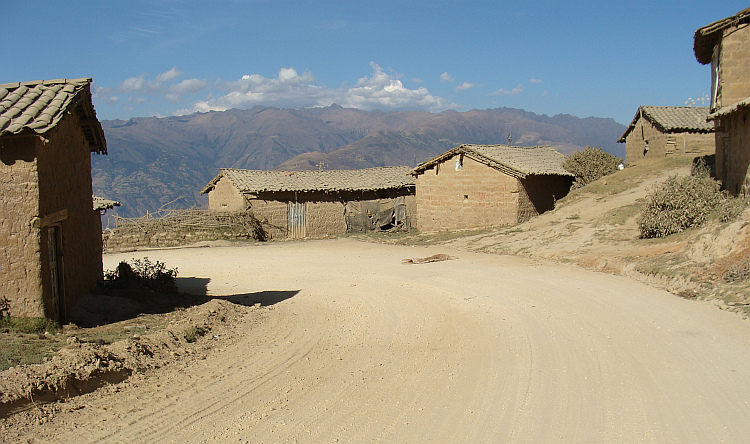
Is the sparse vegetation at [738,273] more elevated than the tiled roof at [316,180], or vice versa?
the tiled roof at [316,180]

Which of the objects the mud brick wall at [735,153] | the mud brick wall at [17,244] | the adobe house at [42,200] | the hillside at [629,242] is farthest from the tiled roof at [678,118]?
the mud brick wall at [17,244]

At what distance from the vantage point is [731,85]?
17.3 metres

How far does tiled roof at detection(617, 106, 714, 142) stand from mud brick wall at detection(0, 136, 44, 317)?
30454mm

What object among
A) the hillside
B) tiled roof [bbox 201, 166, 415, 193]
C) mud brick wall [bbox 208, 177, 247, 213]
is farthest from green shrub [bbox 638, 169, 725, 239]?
mud brick wall [bbox 208, 177, 247, 213]

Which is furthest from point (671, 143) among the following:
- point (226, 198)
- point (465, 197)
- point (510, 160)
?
point (226, 198)

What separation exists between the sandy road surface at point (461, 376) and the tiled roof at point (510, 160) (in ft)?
41.4

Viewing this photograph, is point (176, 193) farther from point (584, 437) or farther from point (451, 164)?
point (584, 437)

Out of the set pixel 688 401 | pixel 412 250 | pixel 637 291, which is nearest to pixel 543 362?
pixel 688 401

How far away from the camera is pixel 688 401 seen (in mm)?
5871

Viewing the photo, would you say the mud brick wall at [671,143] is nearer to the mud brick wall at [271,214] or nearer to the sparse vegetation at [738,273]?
the mud brick wall at [271,214]

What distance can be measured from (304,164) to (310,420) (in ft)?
497

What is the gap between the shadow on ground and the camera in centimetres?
966

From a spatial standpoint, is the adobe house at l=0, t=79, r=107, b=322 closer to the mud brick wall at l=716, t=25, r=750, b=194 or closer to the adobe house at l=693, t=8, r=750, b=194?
the adobe house at l=693, t=8, r=750, b=194

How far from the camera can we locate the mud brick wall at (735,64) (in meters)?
17.1
